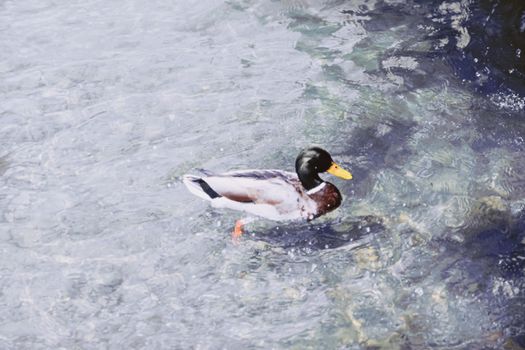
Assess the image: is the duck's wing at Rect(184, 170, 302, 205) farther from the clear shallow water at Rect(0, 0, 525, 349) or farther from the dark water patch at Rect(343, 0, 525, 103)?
the dark water patch at Rect(343, 0, 525, 103)

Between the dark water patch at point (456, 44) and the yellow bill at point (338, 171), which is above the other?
the yellow bill at point (338, 171)

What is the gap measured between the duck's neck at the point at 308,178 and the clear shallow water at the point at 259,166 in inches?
12.5

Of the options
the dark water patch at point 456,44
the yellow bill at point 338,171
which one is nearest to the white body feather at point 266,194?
the yellow bill at point 338,171

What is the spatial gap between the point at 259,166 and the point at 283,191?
86cm

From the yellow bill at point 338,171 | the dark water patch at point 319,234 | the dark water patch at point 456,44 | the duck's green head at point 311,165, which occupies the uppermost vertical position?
the duck's green head at point 311,165

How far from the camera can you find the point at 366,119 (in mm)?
5891

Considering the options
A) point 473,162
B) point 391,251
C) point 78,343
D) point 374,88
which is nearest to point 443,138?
point 473,162

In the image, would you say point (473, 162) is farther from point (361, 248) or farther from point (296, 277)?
point (296, 277)

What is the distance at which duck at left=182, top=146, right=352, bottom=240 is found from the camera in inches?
179

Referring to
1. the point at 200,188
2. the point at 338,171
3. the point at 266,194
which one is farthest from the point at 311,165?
the point at 200,188

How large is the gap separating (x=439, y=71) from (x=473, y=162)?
1.57m

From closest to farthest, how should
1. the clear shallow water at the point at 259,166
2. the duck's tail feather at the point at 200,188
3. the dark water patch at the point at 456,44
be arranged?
the clear shallow water at the point at 259,166, the duck's tail feather at the point at 200,188, the dark water patch at the point at 456,44

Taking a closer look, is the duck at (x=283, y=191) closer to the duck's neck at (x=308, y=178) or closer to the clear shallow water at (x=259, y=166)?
the duck's neck at (x=308, y=178)

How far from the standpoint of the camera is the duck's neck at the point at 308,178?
4.60 meters
